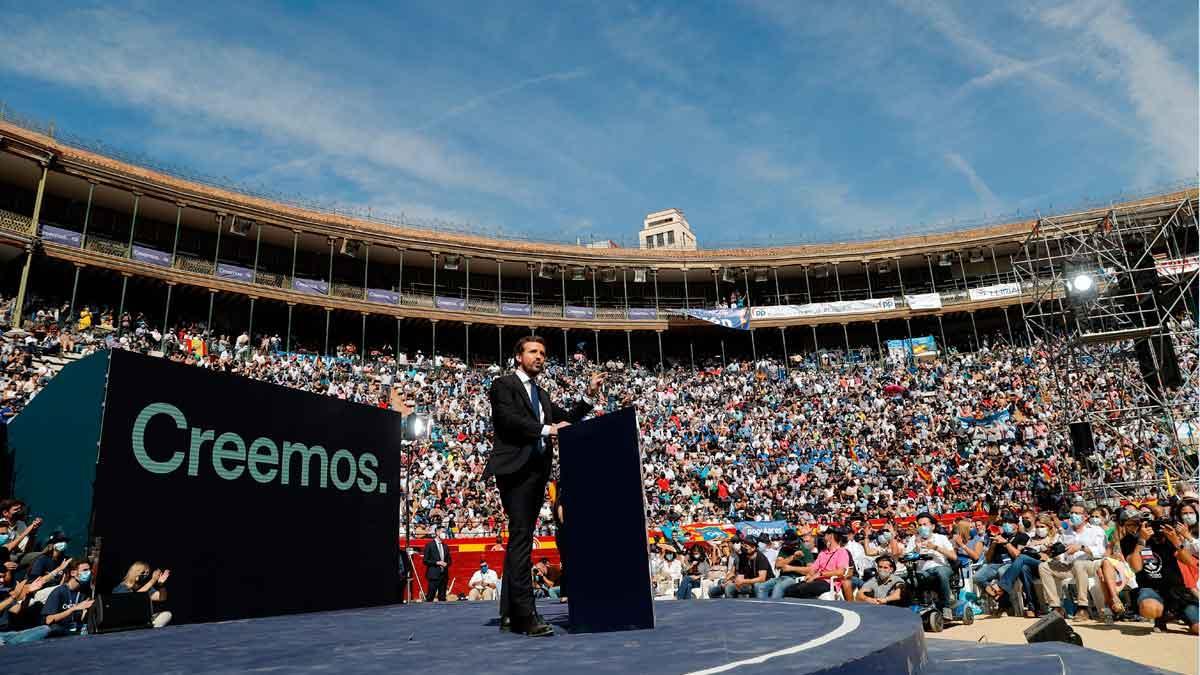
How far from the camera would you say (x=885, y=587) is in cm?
915

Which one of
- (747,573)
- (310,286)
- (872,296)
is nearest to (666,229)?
(872,296)

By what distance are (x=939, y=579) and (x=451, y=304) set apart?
27.6 metres

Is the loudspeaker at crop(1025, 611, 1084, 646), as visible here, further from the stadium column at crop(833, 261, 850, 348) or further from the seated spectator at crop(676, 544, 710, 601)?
the stadium column at crop(833, 261, 850, 348)

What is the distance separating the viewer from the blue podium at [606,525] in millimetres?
4055

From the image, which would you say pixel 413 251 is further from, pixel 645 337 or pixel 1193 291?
pixel 1193 291

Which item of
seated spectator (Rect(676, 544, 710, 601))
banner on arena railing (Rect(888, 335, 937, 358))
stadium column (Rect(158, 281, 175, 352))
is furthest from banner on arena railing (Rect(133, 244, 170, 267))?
banner on arena railing (Rect(888, 335, 937, 358))

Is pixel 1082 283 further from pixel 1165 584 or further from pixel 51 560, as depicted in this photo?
pixel 51 560

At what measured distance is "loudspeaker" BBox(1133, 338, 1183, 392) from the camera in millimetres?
18094

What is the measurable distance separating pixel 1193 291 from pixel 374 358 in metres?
28.1

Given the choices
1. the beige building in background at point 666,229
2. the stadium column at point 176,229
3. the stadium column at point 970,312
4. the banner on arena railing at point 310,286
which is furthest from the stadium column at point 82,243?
the beige building in background at point 666,229

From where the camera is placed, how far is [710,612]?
5168mm

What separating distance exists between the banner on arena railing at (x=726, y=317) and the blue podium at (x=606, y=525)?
31608 millimetres

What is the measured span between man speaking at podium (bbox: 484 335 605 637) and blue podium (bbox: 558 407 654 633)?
0.70 feet

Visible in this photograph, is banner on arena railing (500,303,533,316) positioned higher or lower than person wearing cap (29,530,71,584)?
higher
